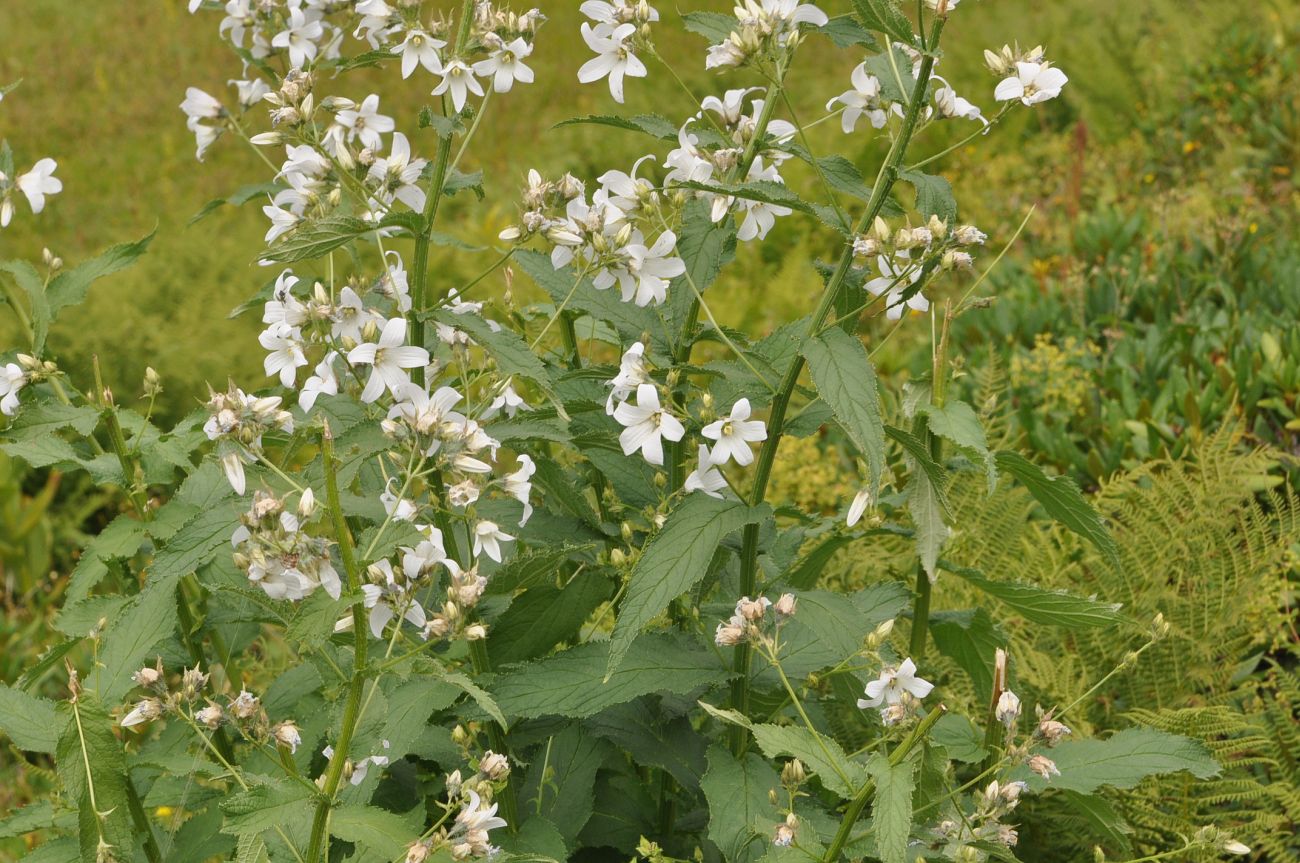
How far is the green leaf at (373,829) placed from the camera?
1.69 metres

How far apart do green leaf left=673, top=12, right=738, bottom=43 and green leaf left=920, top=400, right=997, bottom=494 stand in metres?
0.69

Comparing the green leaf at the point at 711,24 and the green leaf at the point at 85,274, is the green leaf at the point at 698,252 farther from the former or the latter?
the green leaf at the point at 85,274

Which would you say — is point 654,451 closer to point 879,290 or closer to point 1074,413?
point 879,290

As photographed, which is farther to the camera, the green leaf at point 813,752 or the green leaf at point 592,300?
the green leaf at point 592,300

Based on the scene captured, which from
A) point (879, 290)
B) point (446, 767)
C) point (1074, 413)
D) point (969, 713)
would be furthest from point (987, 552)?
point (446, 767)

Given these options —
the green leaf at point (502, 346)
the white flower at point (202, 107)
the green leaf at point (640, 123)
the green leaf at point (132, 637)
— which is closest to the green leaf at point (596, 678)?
the green leaf at point (502, 346)

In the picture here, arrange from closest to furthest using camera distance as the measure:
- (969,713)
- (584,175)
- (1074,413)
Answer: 1. (969,713)
2. (1074,413)
3. (584,175)

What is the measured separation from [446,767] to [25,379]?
100 centimetres

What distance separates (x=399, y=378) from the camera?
186 cm

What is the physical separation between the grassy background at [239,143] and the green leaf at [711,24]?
12.3 ft

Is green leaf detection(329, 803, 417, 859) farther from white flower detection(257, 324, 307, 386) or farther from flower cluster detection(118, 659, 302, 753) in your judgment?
white flower detection(257, 324, 307, 386)

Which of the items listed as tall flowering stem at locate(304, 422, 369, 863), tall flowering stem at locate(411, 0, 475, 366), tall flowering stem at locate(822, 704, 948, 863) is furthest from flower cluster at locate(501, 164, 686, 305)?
tall flowering stem at locate(822, 704, 948, 863)

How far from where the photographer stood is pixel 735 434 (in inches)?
74.1

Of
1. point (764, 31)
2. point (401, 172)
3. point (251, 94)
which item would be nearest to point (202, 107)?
point (251, 94)
